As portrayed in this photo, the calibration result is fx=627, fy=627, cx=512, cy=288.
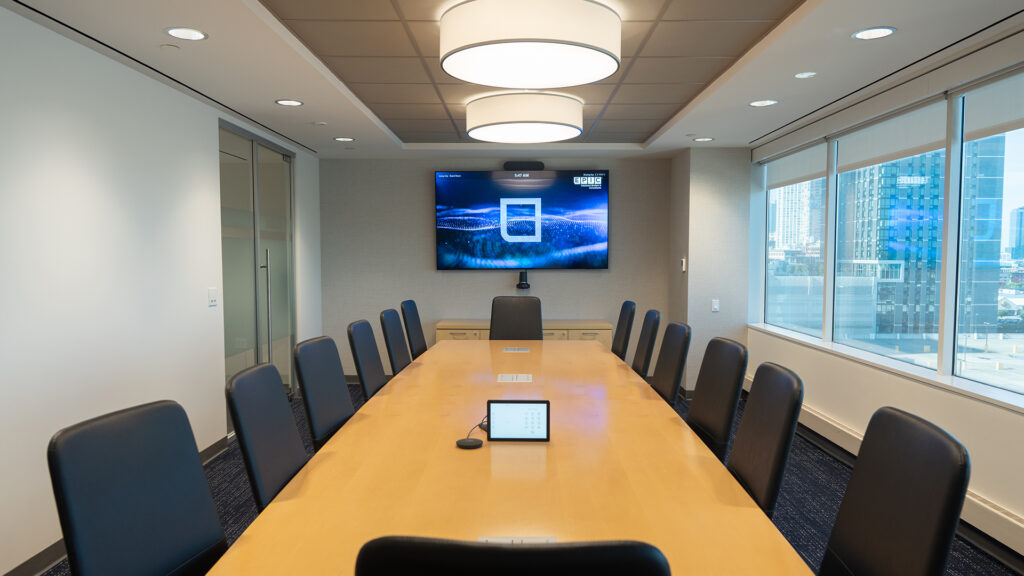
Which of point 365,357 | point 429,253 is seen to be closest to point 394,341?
point 365,357

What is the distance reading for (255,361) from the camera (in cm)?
574

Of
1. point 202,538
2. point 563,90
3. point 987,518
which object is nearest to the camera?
point 202,538

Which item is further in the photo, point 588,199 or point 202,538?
point 588,199

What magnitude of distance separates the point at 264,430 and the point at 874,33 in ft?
11.1

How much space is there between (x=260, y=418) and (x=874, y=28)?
3315 millimetres

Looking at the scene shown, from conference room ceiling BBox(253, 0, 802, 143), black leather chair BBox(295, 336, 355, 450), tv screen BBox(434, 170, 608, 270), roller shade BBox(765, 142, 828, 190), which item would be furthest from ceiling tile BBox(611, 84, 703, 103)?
black leather chair BBox(295, 336, 355, 450)

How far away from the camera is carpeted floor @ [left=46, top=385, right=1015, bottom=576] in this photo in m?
3.12

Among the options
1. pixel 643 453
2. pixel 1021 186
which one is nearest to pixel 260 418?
→ pixel 643 453

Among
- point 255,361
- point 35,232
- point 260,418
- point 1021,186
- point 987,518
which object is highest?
point 1021,186

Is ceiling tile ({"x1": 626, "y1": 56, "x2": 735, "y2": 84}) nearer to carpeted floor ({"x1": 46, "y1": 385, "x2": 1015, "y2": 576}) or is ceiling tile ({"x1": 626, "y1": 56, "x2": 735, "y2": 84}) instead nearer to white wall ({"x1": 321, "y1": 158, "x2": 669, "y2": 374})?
carpeted floor ({"x1": 46, "y1": 385, "x2": 1015, "y2": 576})

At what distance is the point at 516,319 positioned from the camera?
5754 millimetres

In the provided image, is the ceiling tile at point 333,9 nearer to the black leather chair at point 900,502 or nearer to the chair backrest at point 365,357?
the chair backrest at point 365,357

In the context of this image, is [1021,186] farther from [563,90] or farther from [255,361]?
[255,361]

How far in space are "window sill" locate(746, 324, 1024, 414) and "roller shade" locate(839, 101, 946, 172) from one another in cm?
143
